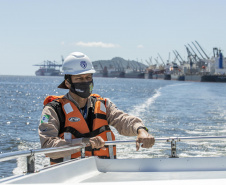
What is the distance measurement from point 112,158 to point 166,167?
2.00ft

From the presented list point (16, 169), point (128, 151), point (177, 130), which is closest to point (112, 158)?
point (16, 169)

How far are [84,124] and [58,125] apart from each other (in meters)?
0.27

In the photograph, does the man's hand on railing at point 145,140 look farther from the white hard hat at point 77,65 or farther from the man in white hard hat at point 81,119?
the white hard hat at point 77,65

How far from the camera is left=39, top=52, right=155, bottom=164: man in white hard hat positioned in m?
3.85

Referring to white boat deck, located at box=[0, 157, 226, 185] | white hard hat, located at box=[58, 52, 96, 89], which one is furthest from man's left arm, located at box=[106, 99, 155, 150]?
white hard hat, located at box=[58, 52, 96, 89]

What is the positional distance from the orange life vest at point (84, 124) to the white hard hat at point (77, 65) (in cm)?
31

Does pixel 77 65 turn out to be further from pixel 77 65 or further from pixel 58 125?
pixel 58 125

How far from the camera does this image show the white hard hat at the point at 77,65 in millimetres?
4219

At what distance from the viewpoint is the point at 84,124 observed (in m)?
4.10

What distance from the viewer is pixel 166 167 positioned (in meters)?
3.95

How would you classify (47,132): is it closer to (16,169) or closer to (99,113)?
(99,113)

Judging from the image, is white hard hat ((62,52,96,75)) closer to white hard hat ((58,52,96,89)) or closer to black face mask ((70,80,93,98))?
white hard hat ((58,52,96,89))

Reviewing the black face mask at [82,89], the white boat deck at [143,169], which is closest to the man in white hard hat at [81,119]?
the black face mask at [82,89]

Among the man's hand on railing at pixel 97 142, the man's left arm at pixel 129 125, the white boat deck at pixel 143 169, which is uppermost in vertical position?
the man's left arm at pixel 129 125
